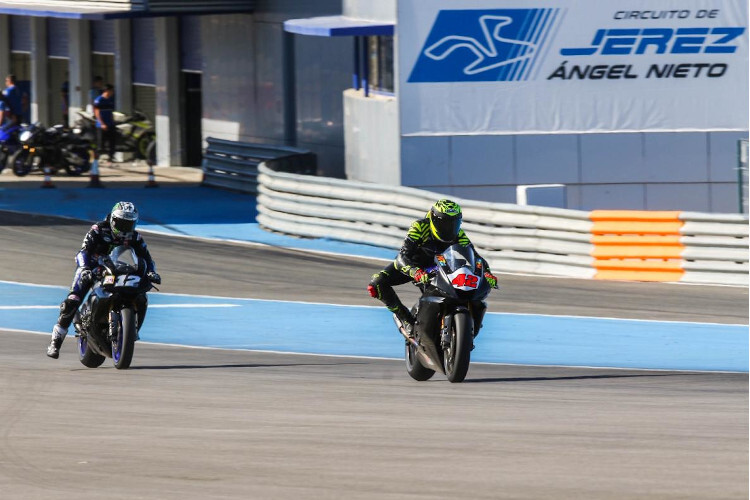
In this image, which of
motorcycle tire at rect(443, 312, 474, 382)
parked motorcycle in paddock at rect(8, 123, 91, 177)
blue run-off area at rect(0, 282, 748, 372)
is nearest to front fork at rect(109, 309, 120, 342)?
blue run-off area at rect(0, 282, 748, 372)

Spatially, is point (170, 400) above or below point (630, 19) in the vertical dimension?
below

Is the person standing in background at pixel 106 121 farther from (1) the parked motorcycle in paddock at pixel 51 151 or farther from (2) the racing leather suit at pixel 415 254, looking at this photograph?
(2) the racing leather suit at pixel 415 254

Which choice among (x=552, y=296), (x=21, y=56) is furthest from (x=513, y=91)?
(x=21, y=56)

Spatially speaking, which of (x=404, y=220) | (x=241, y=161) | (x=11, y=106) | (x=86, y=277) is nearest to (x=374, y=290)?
(x=86, y=277)

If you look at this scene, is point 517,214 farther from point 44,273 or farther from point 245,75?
point 245,75

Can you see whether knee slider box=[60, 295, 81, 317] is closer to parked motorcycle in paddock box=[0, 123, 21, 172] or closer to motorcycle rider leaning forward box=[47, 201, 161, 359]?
motorcycle rider leaning forward box=[47, 201, 161, 359]

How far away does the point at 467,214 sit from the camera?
2055cm

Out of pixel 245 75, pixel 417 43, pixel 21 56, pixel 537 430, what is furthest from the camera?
pixel 21 56

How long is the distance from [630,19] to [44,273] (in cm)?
1001

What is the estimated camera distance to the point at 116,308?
13141 mm

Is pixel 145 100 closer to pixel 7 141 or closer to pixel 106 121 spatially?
pixel 106 121

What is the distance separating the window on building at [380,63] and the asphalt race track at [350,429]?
1010 cm

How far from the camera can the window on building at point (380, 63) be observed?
2538 cm

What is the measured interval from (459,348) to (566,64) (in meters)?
12.4
